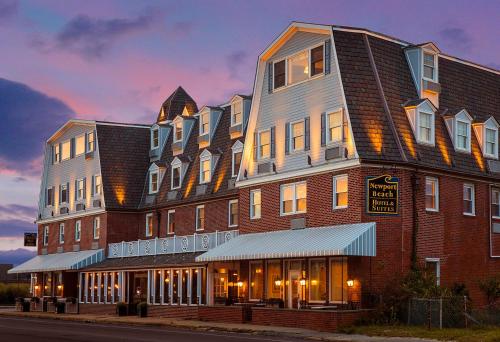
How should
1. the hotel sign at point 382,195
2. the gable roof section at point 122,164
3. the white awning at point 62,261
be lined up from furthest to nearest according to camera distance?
the gable roof section at point 122,164 < the white awning at point 62,261 < the hotel sign at point 382,195

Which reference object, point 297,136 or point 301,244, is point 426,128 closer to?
point 297,136

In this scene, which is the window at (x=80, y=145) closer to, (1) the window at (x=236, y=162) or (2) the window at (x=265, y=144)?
(1) the window at (x=236, y=162)

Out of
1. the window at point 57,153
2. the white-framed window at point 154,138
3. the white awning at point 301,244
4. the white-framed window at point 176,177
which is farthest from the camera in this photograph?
the window at point 57,153

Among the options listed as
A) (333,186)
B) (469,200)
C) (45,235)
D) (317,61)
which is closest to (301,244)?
(333,186)

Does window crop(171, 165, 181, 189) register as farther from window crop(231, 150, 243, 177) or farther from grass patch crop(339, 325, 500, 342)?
grass patch crop(339, 325, 500, 342)

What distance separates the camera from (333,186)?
136 ft

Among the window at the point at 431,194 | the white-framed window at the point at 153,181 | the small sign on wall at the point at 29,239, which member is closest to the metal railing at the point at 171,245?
the white-framed window at the point at 153,181

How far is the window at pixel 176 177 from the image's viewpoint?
2293 inches

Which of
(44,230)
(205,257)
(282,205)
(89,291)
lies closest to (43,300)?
(89,291)

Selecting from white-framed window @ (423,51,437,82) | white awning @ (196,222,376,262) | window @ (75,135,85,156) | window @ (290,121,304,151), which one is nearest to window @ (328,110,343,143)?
window @ (290,121,304,151)

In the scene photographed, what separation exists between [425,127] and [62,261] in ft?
107

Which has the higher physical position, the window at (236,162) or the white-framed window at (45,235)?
the window at (236,162)

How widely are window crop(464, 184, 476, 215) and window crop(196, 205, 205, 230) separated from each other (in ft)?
57.9

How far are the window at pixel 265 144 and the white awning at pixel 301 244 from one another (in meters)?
4.19
